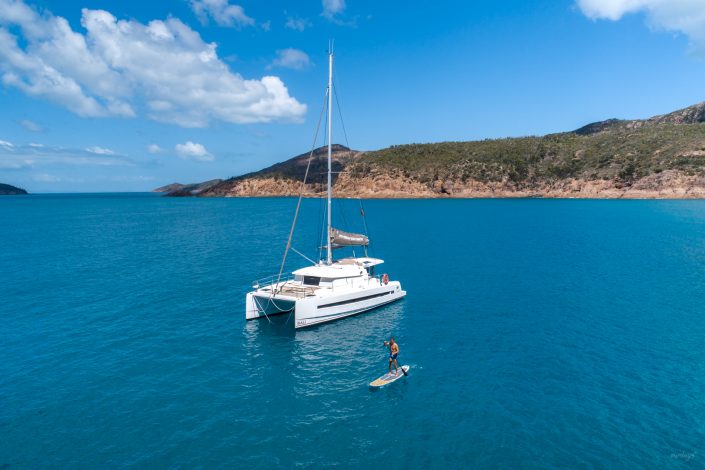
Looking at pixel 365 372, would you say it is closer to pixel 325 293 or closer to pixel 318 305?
pixel 318 305

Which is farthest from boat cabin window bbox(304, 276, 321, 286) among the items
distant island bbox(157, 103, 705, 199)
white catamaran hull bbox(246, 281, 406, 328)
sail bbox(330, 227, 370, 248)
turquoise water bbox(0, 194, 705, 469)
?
distant island bbox(157, 103, 705, 199)

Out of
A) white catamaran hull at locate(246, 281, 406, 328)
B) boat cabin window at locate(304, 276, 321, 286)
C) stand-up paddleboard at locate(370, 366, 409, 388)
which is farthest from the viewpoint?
boat cabin window at locate(304, 276, 321, 286)

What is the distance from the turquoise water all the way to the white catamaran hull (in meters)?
0.89

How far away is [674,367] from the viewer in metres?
22.1

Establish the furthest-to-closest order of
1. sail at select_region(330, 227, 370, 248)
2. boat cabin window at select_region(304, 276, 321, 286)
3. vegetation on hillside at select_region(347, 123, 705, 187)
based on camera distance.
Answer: vegetation on hillside at select_region(347, 123, 705, 187), sail at select_region(330, 227, 370, 248), boat cabin window at select_region(304, 276, 321, 286)

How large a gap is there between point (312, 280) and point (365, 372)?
11059 mm

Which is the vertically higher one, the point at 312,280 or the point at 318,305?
the point at 312,280

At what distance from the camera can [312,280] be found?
31984 mm

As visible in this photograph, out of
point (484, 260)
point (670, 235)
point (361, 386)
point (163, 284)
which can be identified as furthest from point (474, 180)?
point (361, 386)

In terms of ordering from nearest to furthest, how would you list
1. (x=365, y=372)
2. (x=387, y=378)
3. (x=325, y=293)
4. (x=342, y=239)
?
1. (x=387, y=378)
2. (x=365, y=372)
3. (x=325, y=293)
4. (x=342, y=239)

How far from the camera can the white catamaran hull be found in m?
28.6

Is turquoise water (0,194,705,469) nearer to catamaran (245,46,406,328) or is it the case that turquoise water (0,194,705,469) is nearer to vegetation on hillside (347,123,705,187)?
catamaran (245,46,406,328)

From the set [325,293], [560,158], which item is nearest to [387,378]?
[325,293]

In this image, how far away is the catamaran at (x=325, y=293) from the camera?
2914 centimetres
